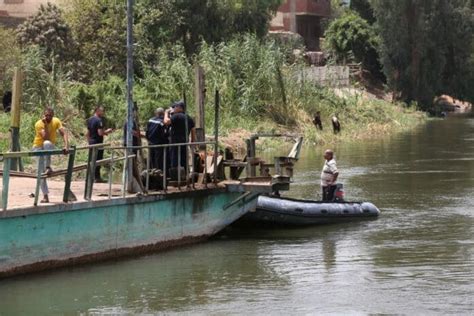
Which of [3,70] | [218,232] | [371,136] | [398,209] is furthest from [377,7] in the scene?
[218,232]

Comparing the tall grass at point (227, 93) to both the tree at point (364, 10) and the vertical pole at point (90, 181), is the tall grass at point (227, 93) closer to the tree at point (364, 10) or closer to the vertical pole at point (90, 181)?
the vertical pole at point (90, 181)

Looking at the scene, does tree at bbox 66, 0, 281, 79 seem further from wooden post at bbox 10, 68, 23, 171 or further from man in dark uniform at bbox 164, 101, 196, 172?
man in dark uniform at bbox 164, 101, 196, 172

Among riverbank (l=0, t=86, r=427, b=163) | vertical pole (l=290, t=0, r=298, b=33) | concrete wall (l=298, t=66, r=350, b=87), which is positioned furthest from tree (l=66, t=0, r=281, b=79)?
vertical pole (l=290, t=0, r=298, b=33)

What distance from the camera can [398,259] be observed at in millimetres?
15570

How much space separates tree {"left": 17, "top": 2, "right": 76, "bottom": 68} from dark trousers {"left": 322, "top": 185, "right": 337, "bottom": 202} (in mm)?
25104

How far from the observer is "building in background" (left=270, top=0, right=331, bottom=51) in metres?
76.6

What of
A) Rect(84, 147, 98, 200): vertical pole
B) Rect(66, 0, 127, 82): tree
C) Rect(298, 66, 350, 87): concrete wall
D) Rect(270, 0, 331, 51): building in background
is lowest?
Rect(84, 147, 98, 200): vertical pole

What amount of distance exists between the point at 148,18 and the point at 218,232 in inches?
1235

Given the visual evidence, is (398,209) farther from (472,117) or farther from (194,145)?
(472,117)

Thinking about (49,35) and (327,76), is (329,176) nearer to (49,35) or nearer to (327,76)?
(49,35)

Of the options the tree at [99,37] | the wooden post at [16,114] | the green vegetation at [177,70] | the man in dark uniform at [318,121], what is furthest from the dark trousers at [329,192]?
the tree at [99,37]

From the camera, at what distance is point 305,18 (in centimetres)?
7912

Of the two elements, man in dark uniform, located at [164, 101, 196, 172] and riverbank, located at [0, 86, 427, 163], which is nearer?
man in dark uniform, located at [164, 101, 196, 172]

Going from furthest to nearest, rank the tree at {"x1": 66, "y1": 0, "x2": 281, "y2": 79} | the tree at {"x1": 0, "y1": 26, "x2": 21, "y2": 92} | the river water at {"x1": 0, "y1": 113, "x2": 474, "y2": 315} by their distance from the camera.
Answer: the tree at {"x1": 66, "y1": 0, "x2": 281, "y2": 79} < the tree at {"x1": 0, "y1": 26, "x2": 21, "y2": 92} < the river water at {"x1": 0, "y1": 113, "x2": 474, "y2": 315}
